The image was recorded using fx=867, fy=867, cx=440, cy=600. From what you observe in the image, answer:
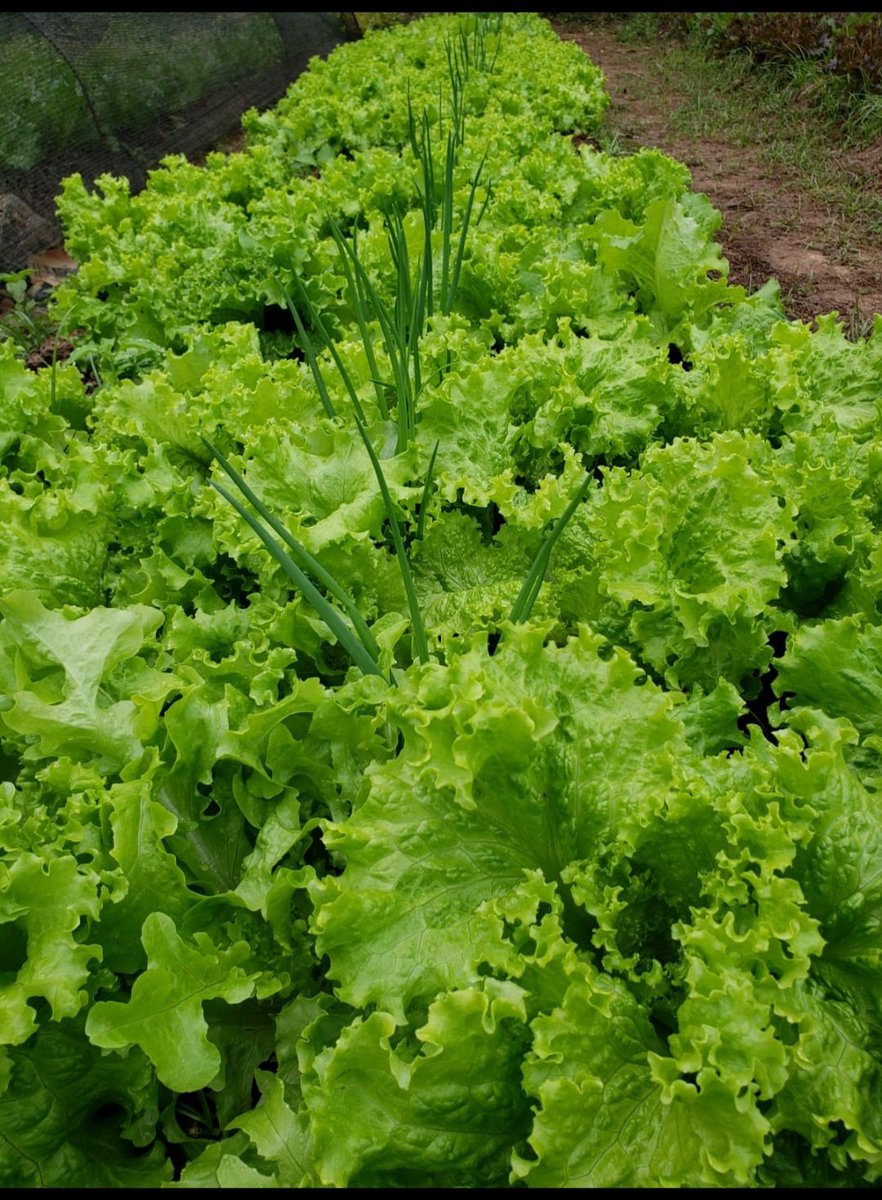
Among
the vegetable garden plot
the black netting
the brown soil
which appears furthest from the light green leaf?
the black netting

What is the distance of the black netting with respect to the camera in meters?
6.47

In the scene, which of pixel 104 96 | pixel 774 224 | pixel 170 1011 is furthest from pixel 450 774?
pixel 104 96

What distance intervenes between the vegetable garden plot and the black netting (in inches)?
172

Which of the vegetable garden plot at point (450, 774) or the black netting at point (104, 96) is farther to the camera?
the black netting at point (104, 96)

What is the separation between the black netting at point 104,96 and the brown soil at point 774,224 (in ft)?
15.3

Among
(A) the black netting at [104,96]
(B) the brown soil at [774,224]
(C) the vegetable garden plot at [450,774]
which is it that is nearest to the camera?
(C) the vegetable garden plot at [450,774]

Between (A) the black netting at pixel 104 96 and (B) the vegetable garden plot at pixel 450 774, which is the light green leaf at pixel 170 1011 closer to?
(B) the vegetable garden plot at pixel 450 774

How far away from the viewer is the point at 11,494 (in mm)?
2480

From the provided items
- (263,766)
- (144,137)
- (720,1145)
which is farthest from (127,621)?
(144,137)

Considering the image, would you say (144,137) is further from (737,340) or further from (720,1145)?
(720,1145)

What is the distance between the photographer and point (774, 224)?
650 cm

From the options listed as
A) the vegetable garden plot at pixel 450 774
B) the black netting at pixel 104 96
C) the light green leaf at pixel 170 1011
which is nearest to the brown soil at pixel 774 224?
the vegetable garden plot at pixel 450 774

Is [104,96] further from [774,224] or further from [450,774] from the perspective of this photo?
[450,774]

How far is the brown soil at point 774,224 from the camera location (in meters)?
5.30
